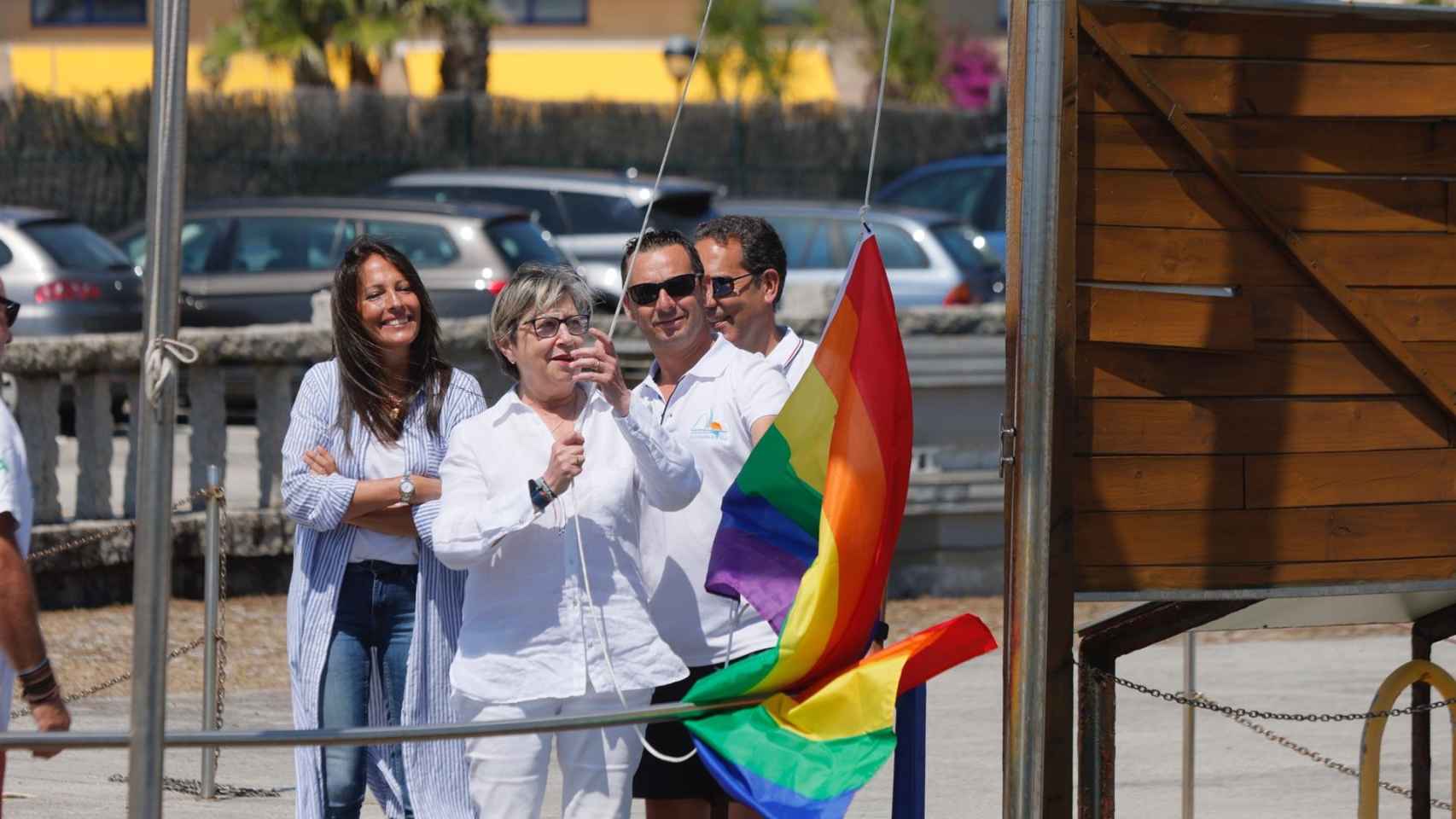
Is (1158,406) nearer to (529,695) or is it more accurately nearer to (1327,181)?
(1327,181)

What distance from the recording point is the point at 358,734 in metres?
4.29

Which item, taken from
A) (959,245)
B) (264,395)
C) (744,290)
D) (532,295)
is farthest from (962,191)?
(532,295)

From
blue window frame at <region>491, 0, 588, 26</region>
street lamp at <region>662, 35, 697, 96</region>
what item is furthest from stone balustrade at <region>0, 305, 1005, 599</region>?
blue window frame at <region>491, 0, 588, 26</region>

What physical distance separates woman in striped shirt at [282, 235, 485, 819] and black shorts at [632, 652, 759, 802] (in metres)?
0.51

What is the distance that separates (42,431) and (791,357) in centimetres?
534

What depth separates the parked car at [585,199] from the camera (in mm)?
19609

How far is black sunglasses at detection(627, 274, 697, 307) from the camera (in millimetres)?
5316

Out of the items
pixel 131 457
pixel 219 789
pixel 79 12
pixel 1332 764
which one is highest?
pixel 79 12

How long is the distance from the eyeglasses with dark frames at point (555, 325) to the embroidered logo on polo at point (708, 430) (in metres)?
0.43

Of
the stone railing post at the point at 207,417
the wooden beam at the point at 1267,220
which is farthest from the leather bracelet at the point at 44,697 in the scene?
the stone railing post at the point at 207,417

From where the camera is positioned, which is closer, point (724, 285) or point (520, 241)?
point (724, 285)

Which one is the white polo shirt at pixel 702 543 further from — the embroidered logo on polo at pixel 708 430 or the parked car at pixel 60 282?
the parked car at pixel 60 282

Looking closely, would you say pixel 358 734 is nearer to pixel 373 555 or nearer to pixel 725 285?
pixel 373 555

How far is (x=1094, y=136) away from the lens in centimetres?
491
